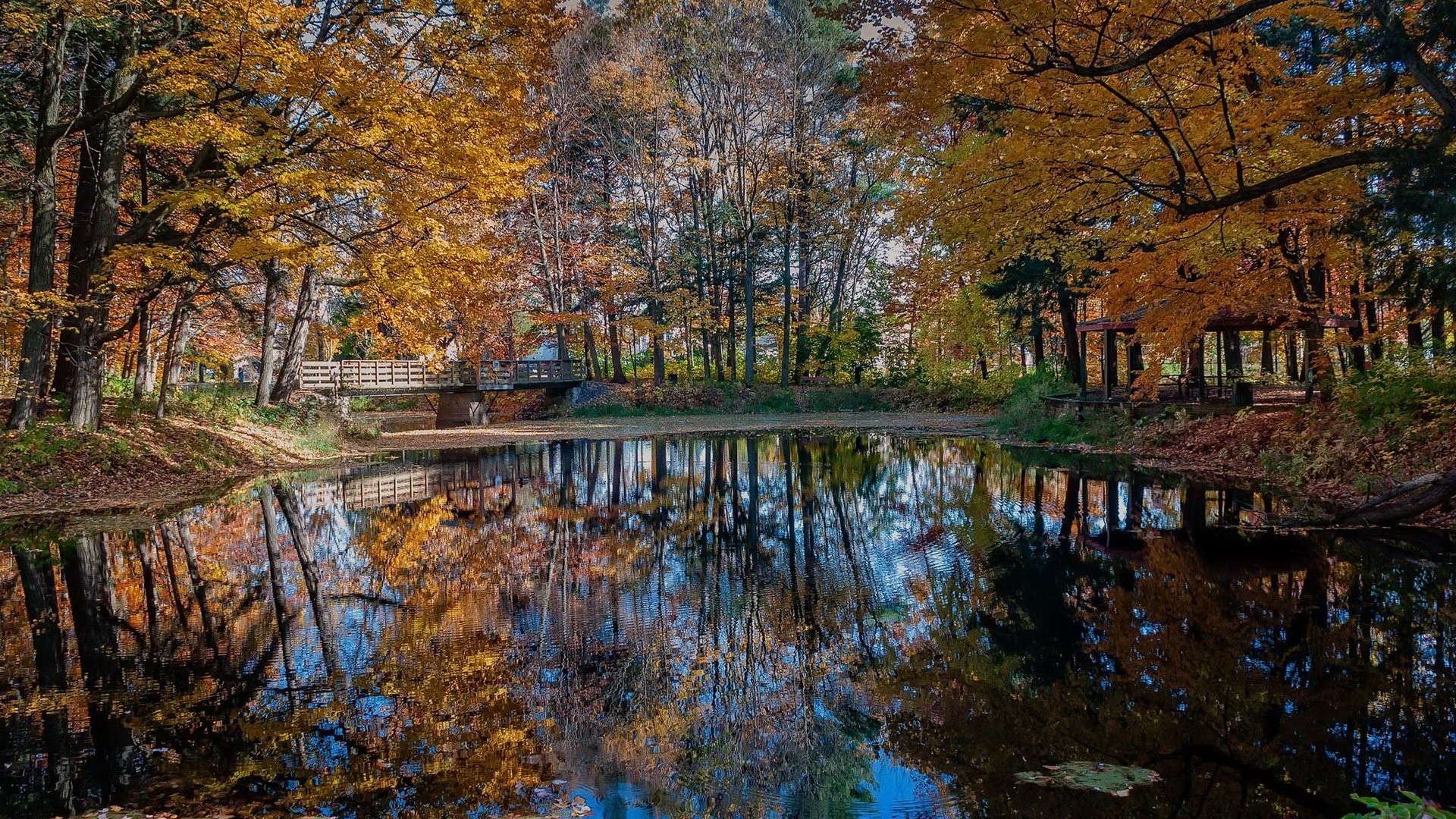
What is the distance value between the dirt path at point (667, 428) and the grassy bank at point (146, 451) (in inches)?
118

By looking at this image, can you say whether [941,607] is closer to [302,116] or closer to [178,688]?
[178,688]

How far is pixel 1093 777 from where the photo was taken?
349 cm

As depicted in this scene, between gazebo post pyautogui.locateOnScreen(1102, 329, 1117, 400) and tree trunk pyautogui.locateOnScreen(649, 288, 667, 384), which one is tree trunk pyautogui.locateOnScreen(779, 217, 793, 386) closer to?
tree trunk pyautogui.locateOnScreen(649, 288, 667, 384)

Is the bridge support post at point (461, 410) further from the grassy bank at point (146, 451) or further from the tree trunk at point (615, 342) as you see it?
the grassy bank at point (146, 451)

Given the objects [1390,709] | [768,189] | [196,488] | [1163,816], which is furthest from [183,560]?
[768,189]

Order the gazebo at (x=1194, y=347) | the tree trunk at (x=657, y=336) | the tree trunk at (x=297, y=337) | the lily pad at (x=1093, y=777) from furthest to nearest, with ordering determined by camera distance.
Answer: the tree trunk at (x=657, y=336) < the tree trunk at (x=297, y=337) < the gazebo at (x=1194, y=347) < the lily pad at (x=1093, y=777)

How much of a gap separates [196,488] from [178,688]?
967 centimetres

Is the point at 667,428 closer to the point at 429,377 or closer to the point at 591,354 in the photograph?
the point at 429,377

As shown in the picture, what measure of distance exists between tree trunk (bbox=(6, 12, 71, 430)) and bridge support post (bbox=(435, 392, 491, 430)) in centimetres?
1908

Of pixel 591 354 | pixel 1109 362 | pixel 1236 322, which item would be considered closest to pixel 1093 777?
pixel 1236 322

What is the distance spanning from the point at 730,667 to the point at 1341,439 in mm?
10664

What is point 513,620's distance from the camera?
5.95m

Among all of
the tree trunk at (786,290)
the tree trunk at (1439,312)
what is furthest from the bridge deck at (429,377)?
the tree trunk at (1439,312)

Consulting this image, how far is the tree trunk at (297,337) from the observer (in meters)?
19.3
